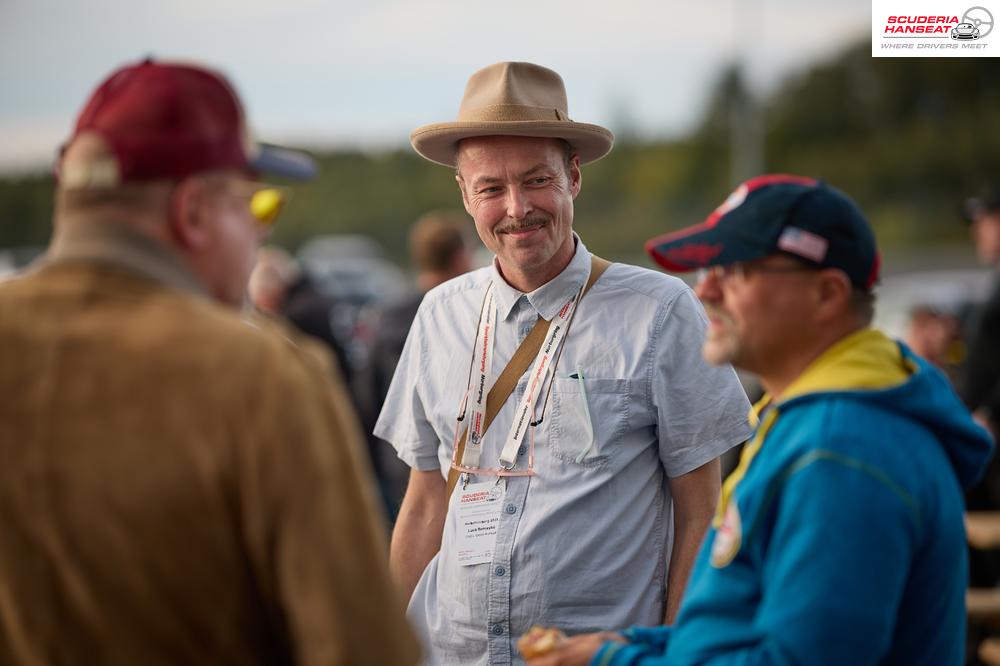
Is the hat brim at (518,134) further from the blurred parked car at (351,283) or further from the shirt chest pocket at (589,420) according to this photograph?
the blurred parked car at (351,283)

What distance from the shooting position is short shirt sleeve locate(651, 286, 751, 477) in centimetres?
286

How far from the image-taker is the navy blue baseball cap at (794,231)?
2.13 metres

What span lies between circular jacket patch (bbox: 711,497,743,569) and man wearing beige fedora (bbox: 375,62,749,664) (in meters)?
0.74

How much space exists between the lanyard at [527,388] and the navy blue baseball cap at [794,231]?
80 cm

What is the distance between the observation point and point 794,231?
213 cm

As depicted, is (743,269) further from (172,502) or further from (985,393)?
(985,393)

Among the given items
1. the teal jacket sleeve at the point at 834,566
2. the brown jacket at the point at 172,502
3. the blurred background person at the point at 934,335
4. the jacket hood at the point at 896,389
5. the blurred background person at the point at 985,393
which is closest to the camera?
the brown jacket at the point at 172,502

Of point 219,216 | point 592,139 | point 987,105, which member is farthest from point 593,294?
point 987,105

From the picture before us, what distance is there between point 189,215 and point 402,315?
4.70 meters

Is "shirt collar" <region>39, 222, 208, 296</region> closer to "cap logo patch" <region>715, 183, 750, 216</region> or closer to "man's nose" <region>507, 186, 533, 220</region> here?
"cap logo patch" <region>715, 183, 750, 216</region>

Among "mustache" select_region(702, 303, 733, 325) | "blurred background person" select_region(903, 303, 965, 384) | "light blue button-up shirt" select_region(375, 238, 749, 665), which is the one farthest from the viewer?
"blurred background person" select_region(903, 303, 965, 384)

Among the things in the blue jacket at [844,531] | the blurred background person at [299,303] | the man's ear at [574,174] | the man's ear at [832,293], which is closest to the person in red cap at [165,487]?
the blue jacket at [844,531]

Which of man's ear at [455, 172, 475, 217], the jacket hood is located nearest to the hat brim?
man's ear at [455, 172, 475, 217]

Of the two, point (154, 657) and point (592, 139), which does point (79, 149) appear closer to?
point (154, 657)
